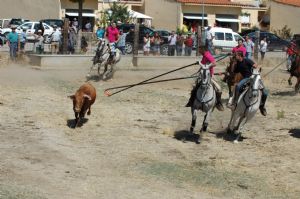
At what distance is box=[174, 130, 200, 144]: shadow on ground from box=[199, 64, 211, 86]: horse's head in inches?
60.3

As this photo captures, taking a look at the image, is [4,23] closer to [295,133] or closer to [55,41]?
[55,41]

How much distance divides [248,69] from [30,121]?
18.2 ft

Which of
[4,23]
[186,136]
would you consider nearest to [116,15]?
[4,23]

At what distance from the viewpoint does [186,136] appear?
1672 centimetres

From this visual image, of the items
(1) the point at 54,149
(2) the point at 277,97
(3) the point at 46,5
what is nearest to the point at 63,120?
(1) the point at 54,149

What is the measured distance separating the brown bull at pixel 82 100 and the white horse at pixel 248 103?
139 inches

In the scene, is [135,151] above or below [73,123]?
below

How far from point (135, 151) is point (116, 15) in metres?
44.6

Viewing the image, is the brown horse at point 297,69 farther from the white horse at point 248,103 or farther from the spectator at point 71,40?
the spectator at point 71,40

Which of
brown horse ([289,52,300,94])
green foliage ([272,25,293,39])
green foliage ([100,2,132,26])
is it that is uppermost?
green foliage ([100,2,132,26])

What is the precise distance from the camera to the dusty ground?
11.8 m

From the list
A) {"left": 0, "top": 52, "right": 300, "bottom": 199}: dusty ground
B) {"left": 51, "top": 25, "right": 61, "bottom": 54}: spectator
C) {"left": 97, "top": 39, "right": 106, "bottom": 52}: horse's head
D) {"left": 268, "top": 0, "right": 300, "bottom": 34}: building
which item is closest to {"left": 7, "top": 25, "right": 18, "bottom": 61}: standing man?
{"left": 51, "top": 25, "right": 61, "bottom": 54}: spectator

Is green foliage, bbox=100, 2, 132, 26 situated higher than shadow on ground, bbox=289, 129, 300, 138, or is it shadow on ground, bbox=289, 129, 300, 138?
green foliage, bbox=100, 2, 132, 26

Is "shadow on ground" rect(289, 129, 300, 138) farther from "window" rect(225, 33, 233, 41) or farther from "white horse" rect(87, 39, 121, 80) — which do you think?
"window" rect(225, 33, 233, 41)
